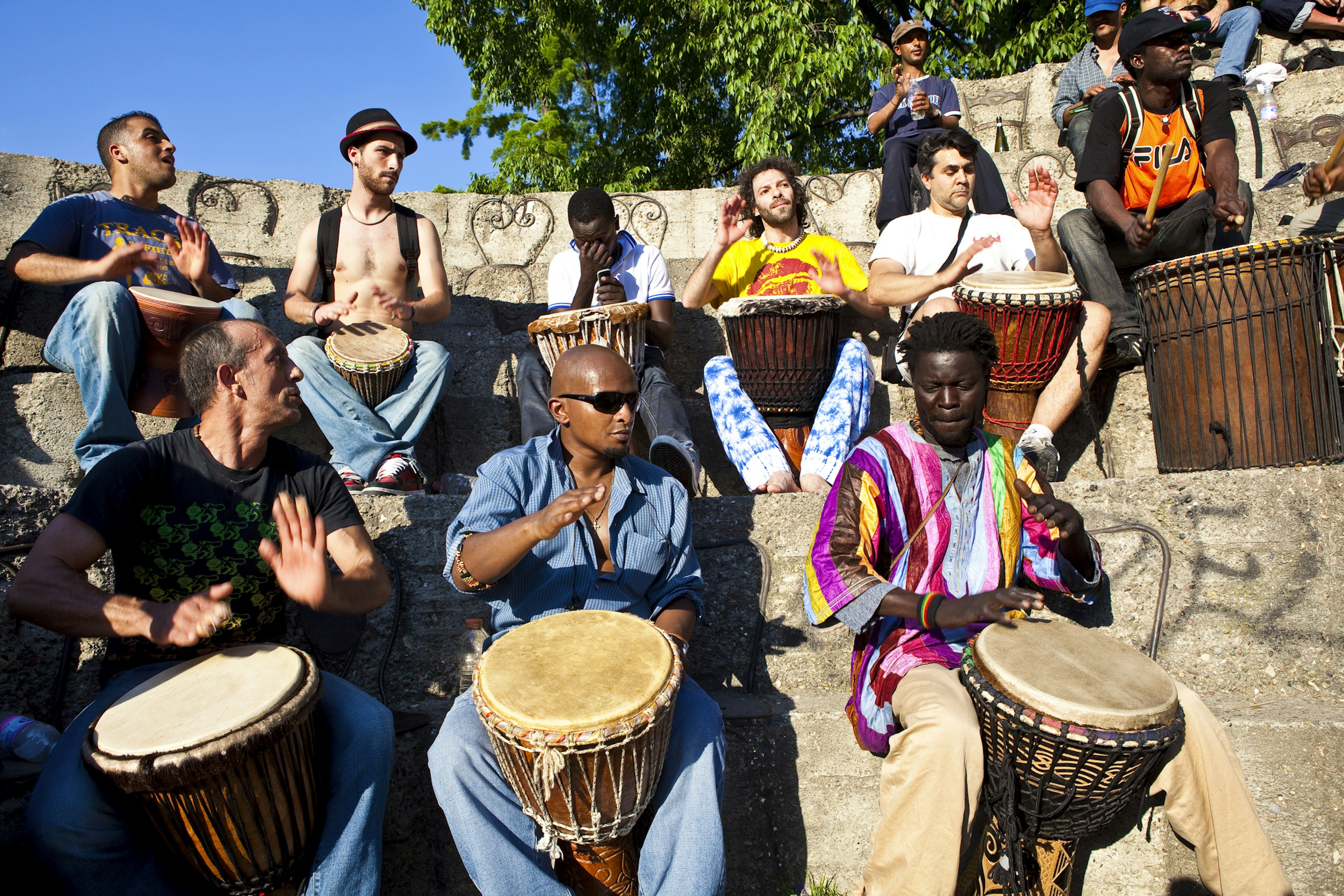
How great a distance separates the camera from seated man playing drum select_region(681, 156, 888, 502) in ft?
13.0

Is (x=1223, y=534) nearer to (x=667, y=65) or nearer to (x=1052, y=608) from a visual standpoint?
(x=1052, y=608)

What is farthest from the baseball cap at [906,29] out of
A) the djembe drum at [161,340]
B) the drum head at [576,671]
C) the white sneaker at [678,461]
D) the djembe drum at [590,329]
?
the drum head at [576,671]

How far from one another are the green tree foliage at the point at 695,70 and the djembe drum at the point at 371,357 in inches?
305

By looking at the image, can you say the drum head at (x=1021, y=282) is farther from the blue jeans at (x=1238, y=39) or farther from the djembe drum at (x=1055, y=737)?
the blue jeans at (x=1238, y=39)

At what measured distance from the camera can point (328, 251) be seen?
438 cm

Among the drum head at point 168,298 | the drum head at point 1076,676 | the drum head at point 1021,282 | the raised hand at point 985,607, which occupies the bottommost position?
the drum head at point 1076,676

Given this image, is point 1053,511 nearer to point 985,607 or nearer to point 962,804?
point 985,607

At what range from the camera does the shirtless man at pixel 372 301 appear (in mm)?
3725

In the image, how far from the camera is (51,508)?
2.79m

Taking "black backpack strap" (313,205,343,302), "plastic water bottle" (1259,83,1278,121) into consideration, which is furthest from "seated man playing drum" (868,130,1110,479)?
→ "plastic water bottle" (1259,83,1278,121)

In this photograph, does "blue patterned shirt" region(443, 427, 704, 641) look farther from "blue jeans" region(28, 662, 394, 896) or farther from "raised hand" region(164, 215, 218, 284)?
"raised hand" region(164, 215, 218, 284)

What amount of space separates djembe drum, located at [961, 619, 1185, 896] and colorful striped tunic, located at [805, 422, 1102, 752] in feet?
0.77

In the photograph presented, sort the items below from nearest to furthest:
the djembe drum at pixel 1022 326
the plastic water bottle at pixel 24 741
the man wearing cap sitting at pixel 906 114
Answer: the plastic water bottle at pixel 24 741 → the djembe drum at pixel 1022 326 → the man wearing cap sitting at pixel 906 114

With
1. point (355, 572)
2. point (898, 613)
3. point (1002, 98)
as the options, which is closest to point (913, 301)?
point (898, 613)
